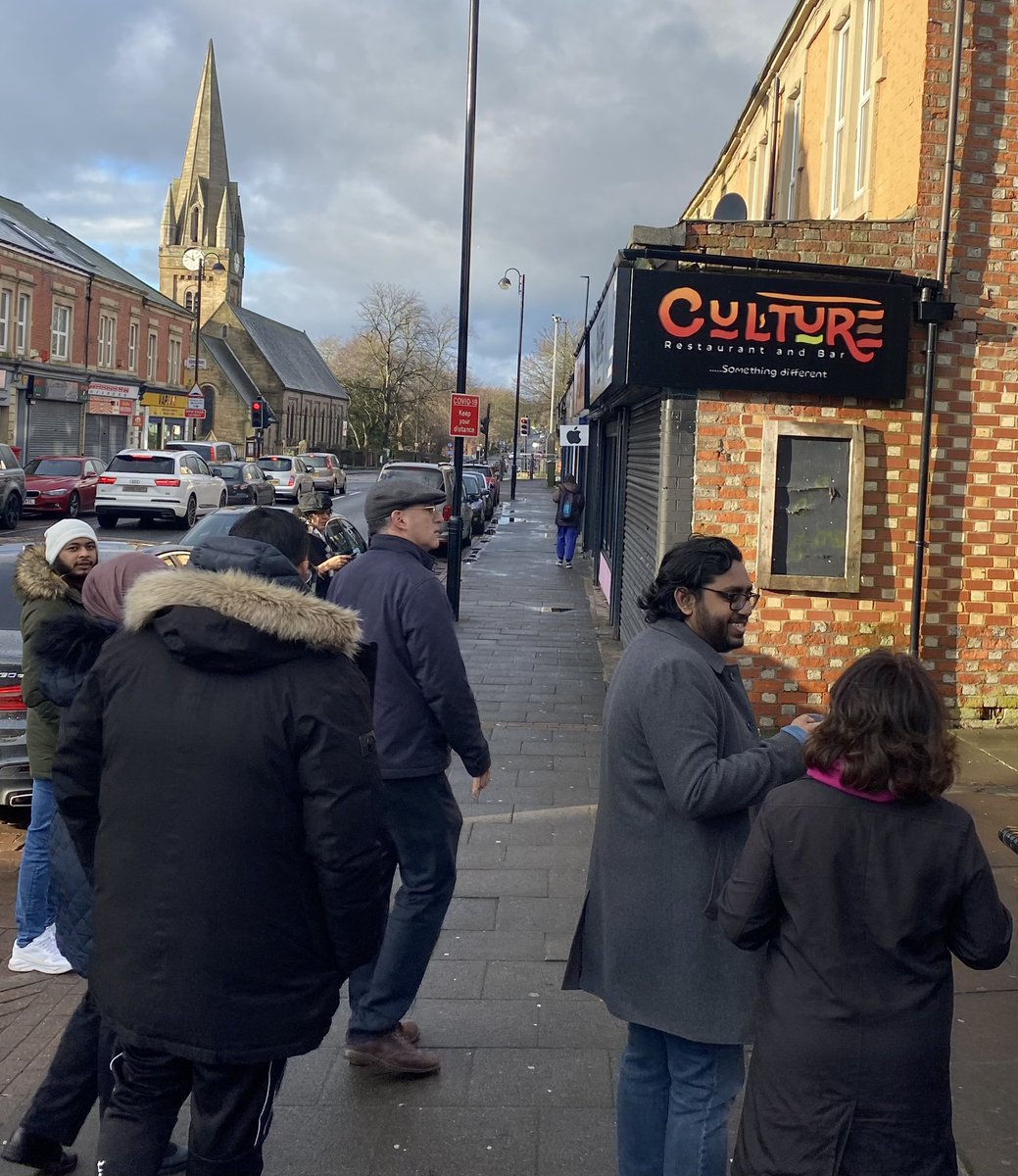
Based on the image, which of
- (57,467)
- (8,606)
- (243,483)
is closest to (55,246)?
(243,483)

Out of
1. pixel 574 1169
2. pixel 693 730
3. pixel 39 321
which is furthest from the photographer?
pixel 39 321

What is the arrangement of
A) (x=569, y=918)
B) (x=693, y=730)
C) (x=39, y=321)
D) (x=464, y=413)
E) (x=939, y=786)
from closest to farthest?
(x=939, y=786), (x=693, y=730), (x=569, y=918), (x=464, y=413), (x=39, y=321)

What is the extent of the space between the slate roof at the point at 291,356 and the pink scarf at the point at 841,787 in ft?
298

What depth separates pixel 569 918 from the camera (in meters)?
5.68

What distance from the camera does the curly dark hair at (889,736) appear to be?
95.9 inches

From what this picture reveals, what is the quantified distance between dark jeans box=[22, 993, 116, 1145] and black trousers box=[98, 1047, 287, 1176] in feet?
2.10

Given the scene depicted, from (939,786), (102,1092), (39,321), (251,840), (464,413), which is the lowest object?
(102,1092)

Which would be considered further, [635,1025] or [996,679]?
[996,679]

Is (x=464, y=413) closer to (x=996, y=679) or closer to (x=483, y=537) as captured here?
(x=996, y=679)

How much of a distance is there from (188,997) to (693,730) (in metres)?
1.25

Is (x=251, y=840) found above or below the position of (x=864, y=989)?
above

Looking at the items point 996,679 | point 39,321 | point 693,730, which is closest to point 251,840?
point 693,730

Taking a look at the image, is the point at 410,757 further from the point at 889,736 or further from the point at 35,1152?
the point at 889,736

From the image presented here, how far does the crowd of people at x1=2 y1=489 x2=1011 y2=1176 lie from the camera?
2482 mm
